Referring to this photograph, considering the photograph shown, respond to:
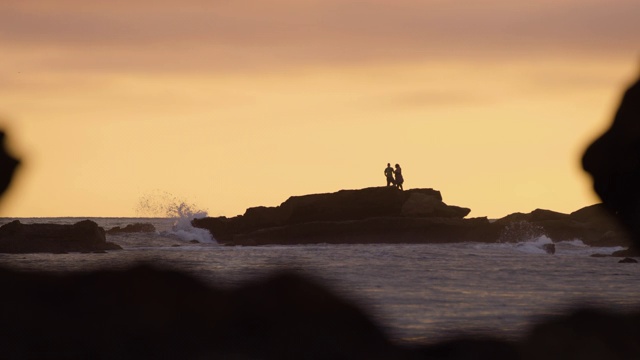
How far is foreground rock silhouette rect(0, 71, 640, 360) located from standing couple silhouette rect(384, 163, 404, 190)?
42.5m

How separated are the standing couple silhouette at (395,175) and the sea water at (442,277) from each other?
8563 millimetres

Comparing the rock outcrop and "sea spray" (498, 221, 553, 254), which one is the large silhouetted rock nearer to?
the rock outcrop

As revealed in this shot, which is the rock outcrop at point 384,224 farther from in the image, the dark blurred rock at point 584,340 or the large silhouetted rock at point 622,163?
the dark blurred rock at point 584,340

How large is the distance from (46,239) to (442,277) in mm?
22720

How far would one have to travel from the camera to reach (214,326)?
16375mm

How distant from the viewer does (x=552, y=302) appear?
82.8ft

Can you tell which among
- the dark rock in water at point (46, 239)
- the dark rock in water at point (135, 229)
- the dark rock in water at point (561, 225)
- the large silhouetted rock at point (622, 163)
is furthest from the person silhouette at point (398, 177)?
the large silhouetted rock at point (622, 163)

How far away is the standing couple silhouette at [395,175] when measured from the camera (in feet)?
203

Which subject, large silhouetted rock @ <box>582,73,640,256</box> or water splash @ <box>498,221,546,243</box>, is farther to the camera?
water splash @ <box>498,221,546,243</box>

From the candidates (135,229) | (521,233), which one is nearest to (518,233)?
(521,233)

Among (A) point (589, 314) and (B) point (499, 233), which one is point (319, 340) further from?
(B) point (499, 233)

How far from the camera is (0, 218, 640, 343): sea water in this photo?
2111 centimetres

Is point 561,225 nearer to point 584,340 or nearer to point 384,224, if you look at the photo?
point 384,224

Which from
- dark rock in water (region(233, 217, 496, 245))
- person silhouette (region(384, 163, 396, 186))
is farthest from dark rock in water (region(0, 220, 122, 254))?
person silhouette (region(384, 163, 396, 186))
